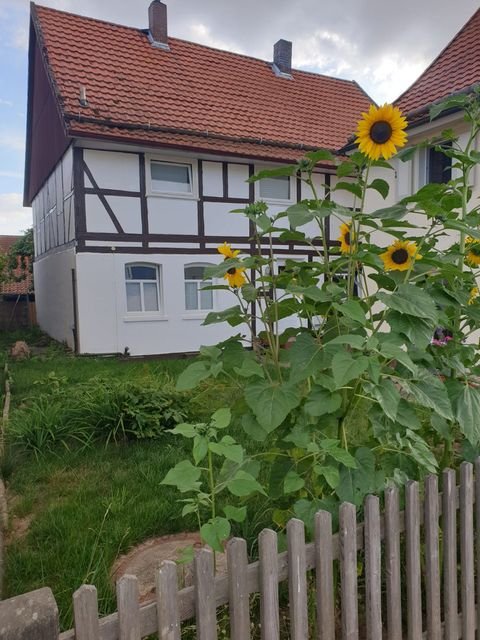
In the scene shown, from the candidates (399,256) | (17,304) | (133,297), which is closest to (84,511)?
(399,256)

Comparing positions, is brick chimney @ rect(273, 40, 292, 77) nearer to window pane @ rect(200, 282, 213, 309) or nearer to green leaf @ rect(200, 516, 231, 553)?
window pane @ rect(200, 282, 213, 309)

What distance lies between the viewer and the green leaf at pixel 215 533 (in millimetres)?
1352

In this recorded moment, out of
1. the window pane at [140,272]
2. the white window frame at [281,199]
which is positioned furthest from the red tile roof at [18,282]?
the white window frame at [281,199]

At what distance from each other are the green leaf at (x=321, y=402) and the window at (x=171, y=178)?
958 centimetres

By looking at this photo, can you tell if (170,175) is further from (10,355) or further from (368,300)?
(368,300)

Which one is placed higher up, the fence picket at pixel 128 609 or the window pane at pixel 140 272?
the window pane at pixel 140 272

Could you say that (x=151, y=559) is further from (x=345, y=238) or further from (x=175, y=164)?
(x=175, y=164)

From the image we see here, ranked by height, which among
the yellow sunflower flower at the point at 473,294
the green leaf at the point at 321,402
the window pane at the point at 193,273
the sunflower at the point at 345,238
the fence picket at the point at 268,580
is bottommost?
the fence picket at the point at 268,580

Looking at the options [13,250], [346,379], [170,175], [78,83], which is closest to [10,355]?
[170,175]

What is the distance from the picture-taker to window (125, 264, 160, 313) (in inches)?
400

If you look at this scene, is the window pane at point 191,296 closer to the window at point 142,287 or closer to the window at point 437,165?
the window at point 142,287

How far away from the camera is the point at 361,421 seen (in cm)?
406

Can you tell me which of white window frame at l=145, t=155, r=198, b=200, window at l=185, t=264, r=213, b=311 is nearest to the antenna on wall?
white window frame at l=145, t=155, r=198, b=200

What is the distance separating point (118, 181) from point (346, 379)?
31.6ft
